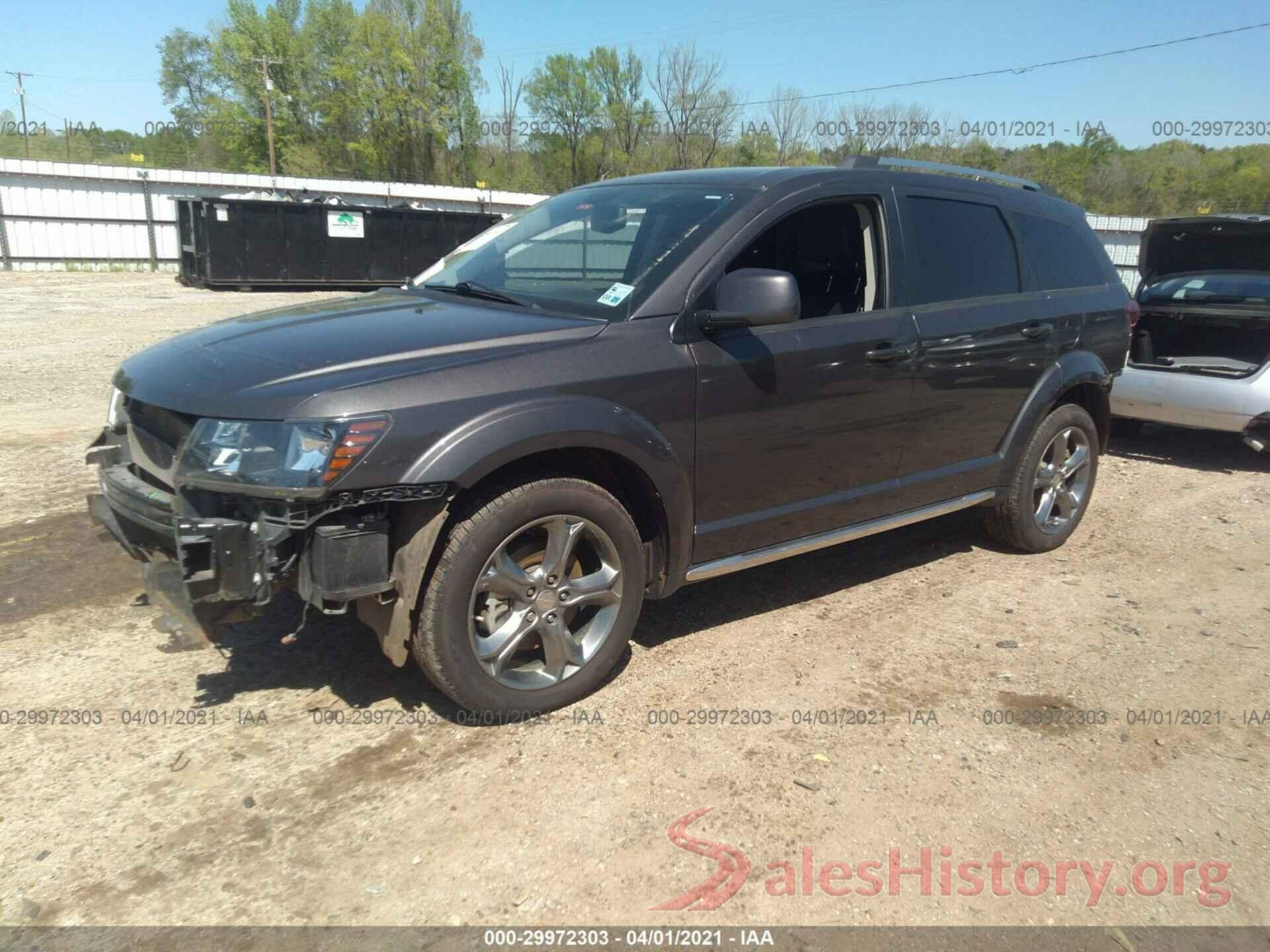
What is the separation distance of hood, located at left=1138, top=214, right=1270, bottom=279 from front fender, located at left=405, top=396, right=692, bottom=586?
21.3 ft

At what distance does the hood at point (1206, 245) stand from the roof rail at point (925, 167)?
11.7 ft

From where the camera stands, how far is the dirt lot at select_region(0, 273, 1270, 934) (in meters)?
2.50

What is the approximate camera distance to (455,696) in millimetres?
3119

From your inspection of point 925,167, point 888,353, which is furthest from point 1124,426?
point 888,353

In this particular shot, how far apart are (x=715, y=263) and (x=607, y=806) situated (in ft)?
6.50

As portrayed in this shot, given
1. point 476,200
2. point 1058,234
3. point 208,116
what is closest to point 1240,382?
point 1058,234

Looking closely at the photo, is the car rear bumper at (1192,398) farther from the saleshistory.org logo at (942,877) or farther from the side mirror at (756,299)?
the saleshistory.org logo at (942,877)

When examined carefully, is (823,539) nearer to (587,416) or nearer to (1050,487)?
(587,416)

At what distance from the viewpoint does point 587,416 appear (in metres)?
3.15

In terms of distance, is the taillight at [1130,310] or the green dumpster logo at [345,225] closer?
the taillight at [1130,310]

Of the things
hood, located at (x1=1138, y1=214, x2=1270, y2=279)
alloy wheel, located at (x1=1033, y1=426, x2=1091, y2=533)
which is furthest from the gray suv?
hood, located at (x1=1138, y1=214, x2=1270, y2=279)

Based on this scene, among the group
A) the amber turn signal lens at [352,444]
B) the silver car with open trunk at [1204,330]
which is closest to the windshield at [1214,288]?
the silver car with open trunk at [1204,330]

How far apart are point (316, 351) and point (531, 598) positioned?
3.58 feet

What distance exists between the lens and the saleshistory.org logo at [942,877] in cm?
254
